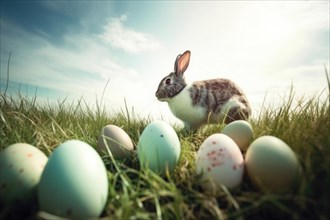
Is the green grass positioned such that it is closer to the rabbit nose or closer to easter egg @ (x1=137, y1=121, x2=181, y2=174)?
easter egg @ (x1=137, y1=121, x2=181, y2=174)

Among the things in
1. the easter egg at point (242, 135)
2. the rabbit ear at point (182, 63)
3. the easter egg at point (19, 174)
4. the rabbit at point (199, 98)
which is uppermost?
the rabbit ear at point (182, 63)

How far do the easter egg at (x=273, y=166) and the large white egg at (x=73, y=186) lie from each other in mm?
1009

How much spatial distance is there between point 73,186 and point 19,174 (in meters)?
0.46

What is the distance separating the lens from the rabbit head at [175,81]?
16.5 feet

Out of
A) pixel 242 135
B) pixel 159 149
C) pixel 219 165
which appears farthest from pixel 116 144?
pixel 242 135

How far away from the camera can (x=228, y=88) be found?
16.3 ft

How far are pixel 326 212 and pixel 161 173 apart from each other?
119 centimetres

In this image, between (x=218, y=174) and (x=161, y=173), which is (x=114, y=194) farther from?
(x=218, y=174)

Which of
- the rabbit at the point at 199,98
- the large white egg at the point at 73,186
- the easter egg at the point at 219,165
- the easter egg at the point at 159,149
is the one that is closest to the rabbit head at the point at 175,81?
the rabbit at the point at 199,98

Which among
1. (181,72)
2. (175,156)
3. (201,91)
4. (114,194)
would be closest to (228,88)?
(201,91)

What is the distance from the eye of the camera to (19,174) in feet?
6.06

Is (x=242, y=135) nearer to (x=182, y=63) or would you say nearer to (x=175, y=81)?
(x=175, y=81)

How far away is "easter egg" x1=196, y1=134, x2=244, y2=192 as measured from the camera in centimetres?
192

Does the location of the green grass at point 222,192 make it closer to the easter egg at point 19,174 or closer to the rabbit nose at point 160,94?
the easter egg at point 19,174
